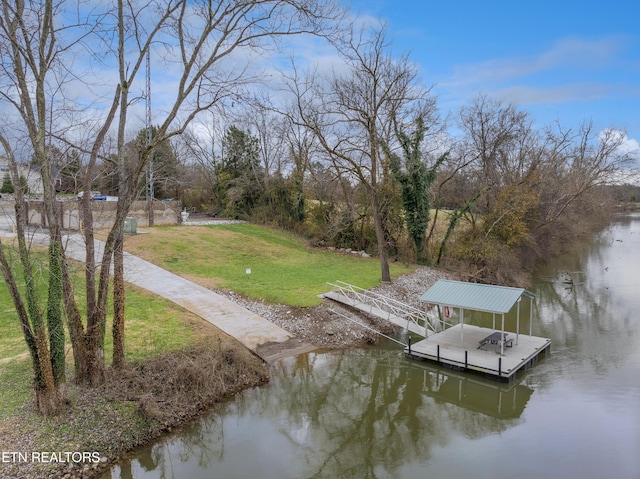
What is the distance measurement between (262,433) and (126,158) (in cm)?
705

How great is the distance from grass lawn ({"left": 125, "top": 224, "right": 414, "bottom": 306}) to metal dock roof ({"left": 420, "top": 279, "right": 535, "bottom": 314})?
4793mm

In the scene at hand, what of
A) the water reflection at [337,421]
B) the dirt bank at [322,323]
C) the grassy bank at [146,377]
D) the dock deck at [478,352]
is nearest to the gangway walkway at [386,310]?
the dirt bank at [322,323]

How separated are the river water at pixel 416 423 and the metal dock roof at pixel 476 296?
6.64 feet

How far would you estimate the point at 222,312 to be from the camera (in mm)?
15438

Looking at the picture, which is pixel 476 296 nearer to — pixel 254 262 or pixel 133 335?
pixel 133 335

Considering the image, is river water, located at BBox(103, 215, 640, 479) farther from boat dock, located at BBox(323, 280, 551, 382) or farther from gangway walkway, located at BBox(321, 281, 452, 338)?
gangway walkway, located at BBox(321, 281, 452, 338)

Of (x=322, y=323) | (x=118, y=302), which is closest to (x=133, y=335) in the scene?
(x=118, y=302)

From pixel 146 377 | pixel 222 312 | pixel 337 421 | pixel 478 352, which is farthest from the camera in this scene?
pixel 222 312

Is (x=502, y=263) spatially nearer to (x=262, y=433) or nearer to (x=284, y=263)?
(x=284, y=263)

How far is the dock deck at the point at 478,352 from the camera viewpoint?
40.7 feet

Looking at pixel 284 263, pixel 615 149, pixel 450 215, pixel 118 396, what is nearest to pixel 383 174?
pixel 450 215

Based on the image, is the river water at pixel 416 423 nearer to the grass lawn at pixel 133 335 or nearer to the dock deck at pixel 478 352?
the dock deck at pixel 478 352

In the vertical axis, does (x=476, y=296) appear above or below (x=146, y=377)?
above

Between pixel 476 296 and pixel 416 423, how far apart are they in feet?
16.7
